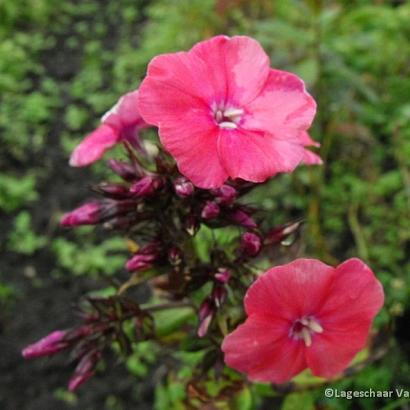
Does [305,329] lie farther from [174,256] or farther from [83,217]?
[83,217]

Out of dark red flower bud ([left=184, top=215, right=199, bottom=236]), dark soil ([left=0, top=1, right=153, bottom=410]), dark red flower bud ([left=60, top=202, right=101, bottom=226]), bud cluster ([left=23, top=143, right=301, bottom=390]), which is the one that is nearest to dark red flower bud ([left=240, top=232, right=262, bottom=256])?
bud cluster ([left=23, top=143, right=301, bottom=390])

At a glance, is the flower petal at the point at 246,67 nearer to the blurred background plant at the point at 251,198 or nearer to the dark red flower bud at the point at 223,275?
the dark red flower bud at the point at 223,275

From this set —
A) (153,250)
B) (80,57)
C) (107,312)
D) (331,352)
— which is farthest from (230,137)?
(80,57)

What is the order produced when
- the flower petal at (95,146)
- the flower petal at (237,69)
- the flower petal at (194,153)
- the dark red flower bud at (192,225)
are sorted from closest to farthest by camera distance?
the flower petal at (194,153) < the flower petal at (237,69) < the dark red flower bud at (192,225) < the flower petal at (95,146)

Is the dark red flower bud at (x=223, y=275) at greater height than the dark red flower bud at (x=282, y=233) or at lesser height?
lesser

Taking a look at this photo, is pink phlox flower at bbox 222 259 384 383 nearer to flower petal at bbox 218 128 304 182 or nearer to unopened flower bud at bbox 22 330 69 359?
flower petal at bbox 218 128 304 182

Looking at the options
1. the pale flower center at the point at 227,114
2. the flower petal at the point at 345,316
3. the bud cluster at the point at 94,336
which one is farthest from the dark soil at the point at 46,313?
the pale flower center at the point at 227,114

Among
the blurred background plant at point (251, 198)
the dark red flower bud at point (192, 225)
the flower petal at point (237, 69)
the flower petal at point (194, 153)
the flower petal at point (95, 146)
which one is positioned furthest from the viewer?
the blurred background plant at point (251, 198)

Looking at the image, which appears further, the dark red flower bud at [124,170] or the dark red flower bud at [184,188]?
the dark red flower bud at [124,170]
